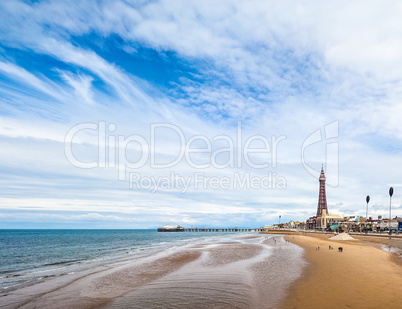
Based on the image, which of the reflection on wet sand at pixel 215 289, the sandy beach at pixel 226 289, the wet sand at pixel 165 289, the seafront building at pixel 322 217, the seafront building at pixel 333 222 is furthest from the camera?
the seafront building at pixel 322 217

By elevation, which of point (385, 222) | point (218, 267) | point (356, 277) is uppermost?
point (356, 277)

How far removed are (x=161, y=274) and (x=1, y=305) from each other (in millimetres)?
9018

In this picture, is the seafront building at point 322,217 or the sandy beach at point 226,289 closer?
the sandy beach at point 226,289

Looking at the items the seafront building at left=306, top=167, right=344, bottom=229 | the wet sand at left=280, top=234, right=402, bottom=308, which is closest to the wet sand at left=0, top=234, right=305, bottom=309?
the wet sand at left=280, top=234, right=402, bottom=308

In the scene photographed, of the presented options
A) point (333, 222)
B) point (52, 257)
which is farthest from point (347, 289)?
point (333, 222)

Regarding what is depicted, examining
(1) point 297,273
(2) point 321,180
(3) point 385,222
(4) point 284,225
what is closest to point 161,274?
(1) point 297,273

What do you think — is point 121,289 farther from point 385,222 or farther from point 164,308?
point 385,222

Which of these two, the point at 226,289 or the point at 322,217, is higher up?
the point at 226,289

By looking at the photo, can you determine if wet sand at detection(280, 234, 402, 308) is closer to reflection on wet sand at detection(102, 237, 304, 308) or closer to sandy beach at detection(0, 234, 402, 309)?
sandy beach at detection(0, 234, 402, 309)

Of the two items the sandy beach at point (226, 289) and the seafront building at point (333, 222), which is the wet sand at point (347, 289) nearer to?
the sandy beach at point (226, 289)

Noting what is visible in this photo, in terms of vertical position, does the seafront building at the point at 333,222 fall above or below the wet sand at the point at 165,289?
below

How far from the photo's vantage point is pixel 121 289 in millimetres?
14609

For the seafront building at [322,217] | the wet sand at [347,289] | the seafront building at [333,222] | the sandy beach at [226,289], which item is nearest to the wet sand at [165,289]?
the sandy beach at [226,289]

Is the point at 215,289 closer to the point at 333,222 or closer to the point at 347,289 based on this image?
the point at 347,289
